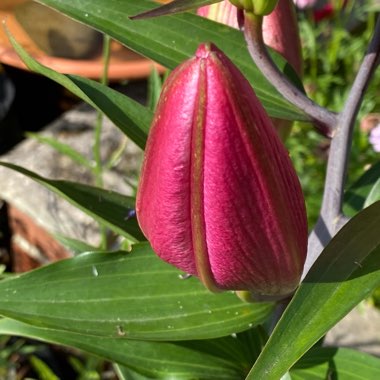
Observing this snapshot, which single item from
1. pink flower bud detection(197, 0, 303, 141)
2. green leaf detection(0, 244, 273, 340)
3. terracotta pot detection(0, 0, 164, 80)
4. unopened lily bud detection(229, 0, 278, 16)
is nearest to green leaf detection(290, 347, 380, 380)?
green leaf detection(0, 244, 273, 340)

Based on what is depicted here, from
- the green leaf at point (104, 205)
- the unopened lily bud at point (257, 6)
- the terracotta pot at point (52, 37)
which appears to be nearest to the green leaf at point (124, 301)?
the green leaf at point (104, 205)

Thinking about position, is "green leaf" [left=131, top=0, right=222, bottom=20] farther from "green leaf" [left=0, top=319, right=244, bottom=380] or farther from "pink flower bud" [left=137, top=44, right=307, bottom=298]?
"green leaf" [left=0, top=319, right=244, bottom=380]

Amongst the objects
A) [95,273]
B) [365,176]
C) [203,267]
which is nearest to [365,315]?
[365,176]

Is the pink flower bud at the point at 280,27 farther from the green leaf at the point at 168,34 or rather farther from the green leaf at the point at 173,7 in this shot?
the green leaf at the point at 173,7

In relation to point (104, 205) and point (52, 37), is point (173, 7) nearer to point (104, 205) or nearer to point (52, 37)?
point (104, 205)

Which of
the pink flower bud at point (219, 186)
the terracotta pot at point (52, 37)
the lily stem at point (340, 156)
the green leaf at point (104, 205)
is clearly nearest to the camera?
the pink flower bud at point (219, 186)

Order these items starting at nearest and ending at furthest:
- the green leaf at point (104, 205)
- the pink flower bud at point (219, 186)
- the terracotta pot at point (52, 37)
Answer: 1. the pink flower bud at point (219, 186)
2. the green leaf at point (104, 205)
3. the terracotta pot at point (52, 37)

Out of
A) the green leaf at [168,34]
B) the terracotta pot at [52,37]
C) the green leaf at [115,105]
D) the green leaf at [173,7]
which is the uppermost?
the green leaf at [173,7]
